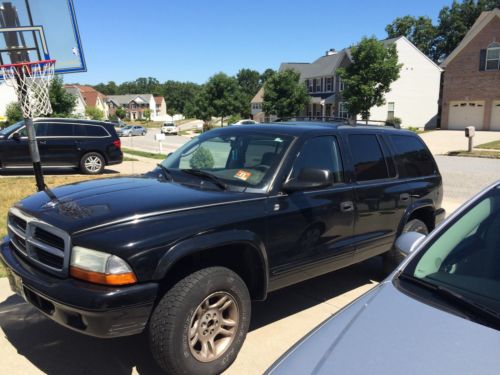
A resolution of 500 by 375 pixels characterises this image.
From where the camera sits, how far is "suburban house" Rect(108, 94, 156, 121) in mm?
116312

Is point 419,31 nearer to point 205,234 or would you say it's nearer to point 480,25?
point 480,25

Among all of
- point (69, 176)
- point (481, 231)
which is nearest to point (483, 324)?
point (481, 231)

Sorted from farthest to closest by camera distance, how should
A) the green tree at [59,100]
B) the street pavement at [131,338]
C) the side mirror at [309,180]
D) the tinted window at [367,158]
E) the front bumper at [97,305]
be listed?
the green tree at [59,100] → the tinted window at [367,158] → the side mirror at [309,180] → the street pavement at [131,338] → the front bumper at [97,305]

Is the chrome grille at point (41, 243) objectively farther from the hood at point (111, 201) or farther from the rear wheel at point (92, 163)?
the rear wheel at point (92, 163)

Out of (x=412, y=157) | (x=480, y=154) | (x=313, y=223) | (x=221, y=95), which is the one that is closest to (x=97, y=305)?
(x=313, y=223)

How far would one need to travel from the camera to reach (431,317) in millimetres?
1986

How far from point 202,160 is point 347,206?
1.48 m

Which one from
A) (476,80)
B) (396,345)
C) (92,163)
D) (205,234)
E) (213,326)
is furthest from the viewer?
(476,80)

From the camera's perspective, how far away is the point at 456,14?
2707 inches

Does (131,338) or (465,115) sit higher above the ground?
(131,338)

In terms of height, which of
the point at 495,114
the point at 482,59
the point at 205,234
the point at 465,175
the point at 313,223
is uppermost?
the point at 482,59

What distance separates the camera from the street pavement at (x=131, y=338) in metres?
3.26

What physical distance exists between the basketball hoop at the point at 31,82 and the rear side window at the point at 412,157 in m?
5.27

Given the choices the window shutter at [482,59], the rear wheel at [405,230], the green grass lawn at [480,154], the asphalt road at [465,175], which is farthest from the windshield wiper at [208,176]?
the window shutter at [482,59]
